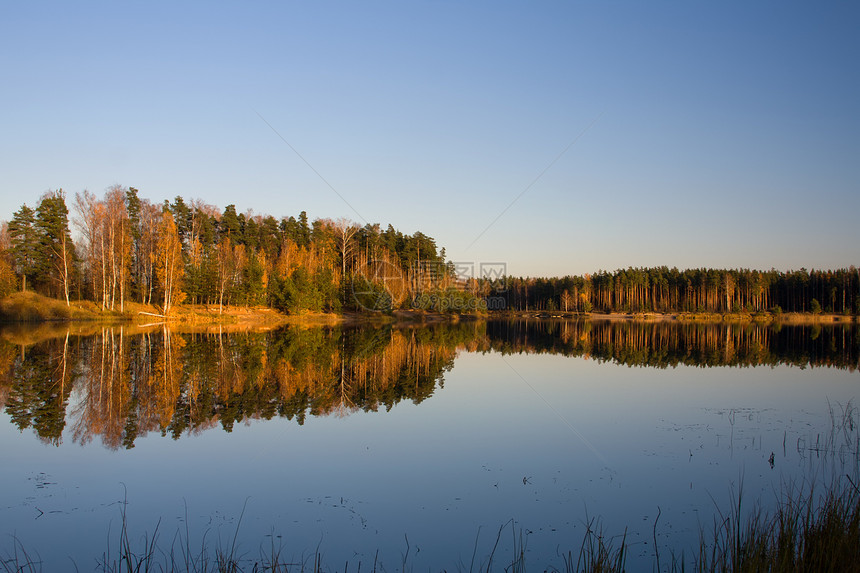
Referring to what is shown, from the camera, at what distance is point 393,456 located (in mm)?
9508

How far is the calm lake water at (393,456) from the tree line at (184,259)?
105ft

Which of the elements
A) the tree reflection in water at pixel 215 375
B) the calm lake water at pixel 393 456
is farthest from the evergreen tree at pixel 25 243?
the calm lake water at pixel 393 456

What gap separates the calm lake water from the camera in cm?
630

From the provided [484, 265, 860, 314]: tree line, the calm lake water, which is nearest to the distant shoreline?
the calm lake water

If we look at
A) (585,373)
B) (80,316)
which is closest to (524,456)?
(585,373)

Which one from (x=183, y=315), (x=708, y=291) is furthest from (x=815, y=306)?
(x=183, y=315)

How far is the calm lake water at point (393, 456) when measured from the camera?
6.30m

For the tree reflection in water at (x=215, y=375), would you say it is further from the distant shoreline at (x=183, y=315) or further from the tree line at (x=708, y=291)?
the tree line at (x=708, y=291)

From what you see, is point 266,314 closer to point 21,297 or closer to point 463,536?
point 21,297

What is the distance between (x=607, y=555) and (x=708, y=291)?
110 metres

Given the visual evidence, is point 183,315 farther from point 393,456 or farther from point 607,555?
point 607,555

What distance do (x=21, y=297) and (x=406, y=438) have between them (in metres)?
46.6

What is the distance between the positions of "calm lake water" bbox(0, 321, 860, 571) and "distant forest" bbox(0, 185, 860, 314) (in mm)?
32480

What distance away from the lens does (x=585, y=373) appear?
20219mm
